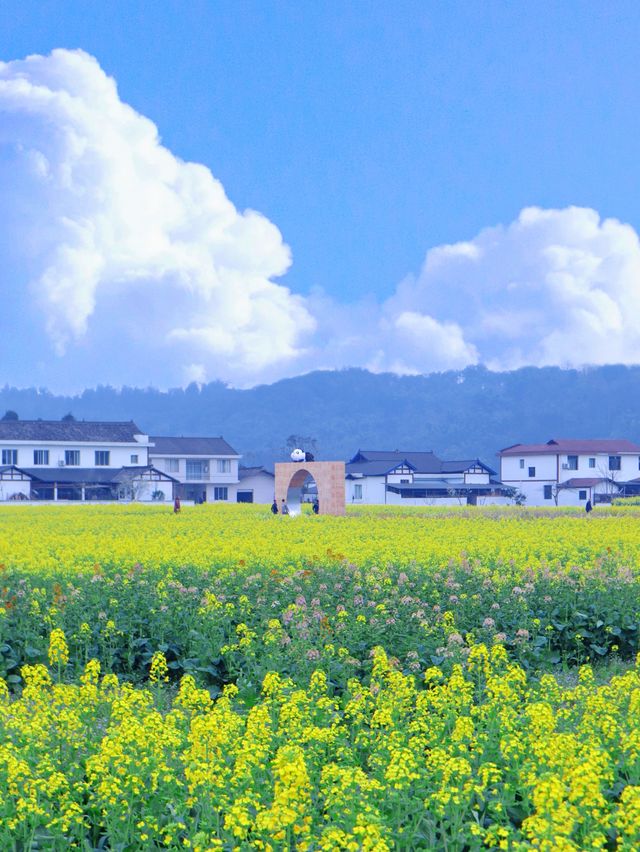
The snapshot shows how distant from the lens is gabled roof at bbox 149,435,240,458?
82.3 m

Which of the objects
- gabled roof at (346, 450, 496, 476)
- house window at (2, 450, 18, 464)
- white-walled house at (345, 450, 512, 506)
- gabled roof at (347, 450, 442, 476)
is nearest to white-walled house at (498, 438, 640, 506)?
white-walled house at (345, 450, 512, 506)

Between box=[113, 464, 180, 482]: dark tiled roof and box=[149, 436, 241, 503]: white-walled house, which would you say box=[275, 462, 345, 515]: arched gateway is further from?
box=[149, 436, 241, 503]: white-walled house

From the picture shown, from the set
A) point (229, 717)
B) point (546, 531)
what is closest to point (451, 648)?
point (229, 717)

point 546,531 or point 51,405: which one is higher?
point 51,405

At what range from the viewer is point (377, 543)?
67.5ft

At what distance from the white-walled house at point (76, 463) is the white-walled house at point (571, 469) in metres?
32.3

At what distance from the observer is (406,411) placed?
153 meters

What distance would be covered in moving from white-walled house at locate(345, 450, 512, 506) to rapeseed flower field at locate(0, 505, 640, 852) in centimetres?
5770

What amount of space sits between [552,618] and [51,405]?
173553mm

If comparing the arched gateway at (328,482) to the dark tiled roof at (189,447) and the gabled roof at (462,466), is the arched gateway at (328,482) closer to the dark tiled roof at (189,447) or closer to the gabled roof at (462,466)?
the dark tiled roof at (189,447)

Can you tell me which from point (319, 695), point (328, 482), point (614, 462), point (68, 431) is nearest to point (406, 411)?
point (614, 462)

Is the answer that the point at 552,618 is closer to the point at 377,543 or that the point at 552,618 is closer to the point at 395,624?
the point at 395,624

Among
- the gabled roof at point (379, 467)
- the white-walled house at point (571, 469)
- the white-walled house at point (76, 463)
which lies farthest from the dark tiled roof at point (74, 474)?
the white-walled house at point (571, 469)

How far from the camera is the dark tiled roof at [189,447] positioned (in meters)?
82.4
